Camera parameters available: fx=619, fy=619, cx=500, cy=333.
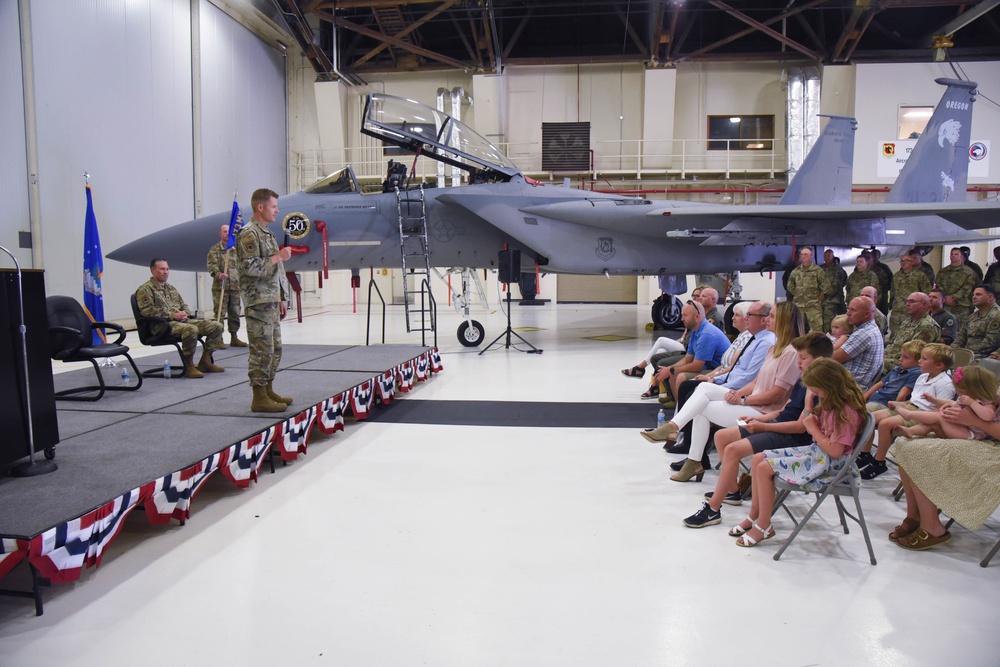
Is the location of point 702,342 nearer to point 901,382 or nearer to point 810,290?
point 901,382

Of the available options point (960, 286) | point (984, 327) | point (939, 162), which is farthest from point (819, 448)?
point (939, 162)

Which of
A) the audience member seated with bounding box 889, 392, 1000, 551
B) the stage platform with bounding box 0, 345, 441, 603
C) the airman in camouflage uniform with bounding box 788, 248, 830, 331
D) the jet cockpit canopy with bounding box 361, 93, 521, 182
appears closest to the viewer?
the stage platform with bounding box 0, 345, 441, 603

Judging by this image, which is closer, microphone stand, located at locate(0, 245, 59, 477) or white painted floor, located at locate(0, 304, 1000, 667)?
white painted floor, located at locate(0, 304, 1000, 667)

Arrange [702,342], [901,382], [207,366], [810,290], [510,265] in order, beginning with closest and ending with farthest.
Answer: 1. [901,382]
2. [702,342]
3. [207,366]
4. [810,290]
5. [510,265]

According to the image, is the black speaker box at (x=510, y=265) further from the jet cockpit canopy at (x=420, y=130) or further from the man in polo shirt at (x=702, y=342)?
the man in polo shirt at (x=702, y=342)

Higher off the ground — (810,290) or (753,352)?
(810,290)

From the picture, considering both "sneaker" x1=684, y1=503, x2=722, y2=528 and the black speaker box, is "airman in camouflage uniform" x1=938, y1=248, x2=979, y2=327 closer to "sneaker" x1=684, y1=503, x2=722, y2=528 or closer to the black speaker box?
the black speaker box

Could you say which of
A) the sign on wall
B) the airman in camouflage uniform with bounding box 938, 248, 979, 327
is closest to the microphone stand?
the airman in camouflage uniform with bounding box 938, 248, 979, 327

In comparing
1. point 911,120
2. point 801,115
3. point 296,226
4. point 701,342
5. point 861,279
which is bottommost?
point 701,342

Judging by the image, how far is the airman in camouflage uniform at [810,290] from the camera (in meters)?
8.94

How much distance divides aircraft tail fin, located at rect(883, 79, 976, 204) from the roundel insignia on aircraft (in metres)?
9.65

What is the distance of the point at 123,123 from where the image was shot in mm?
12055

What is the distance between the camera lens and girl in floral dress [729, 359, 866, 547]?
277cm

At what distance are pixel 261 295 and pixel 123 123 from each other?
10346 millimetres
